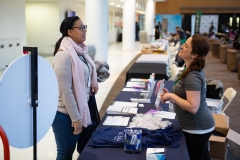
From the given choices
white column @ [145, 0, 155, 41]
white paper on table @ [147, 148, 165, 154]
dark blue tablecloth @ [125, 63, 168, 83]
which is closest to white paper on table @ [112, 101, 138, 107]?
white paper on table @ [147, 148, 165, 154]

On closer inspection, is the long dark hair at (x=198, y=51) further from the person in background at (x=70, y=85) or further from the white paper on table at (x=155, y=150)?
the person in background at (x=70, y=85)

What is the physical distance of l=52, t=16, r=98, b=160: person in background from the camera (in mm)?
2299

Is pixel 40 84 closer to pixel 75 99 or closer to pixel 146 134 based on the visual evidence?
pixel 75 99

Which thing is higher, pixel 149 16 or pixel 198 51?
pixel 149 16

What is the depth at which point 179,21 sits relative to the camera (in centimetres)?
2780

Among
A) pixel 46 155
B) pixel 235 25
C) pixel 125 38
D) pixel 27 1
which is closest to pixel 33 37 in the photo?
pixel 27 1

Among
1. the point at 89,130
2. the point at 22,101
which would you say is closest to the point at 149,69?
the point at 89,130

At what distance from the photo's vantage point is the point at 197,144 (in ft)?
7.87

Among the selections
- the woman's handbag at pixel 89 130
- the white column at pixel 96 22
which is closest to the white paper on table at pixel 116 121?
the woman's handbag at pixel 89 130

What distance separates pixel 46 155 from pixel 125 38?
559 inches

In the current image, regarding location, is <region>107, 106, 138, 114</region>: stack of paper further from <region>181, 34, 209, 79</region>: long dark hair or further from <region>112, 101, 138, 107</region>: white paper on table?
<region>181, 34, 209, 79</region>: long dark hair

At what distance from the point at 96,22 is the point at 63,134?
19.2ft

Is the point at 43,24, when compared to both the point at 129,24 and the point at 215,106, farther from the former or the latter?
the point at 215,106

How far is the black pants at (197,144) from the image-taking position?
93.2 inches
